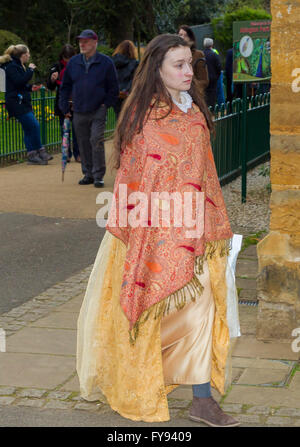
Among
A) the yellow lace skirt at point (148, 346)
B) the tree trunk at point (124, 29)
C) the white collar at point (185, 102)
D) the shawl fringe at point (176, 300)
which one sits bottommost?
the yellow lace skirt at point (148, 346)

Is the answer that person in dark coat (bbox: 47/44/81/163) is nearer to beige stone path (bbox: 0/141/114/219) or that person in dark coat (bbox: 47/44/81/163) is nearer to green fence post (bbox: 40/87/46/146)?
beige stone path (bbox: 0/141/114/219)

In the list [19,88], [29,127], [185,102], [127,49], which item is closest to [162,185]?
[185,102]

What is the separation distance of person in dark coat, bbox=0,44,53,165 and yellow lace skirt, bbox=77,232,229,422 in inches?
367

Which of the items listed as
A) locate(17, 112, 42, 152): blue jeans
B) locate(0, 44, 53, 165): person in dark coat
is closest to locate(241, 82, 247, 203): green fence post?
locate(0, 44, 53, 165): person in dark coat

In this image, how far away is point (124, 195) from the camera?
170 inches

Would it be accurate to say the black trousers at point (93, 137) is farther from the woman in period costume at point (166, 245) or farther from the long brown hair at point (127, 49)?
the woman in period costume at point (166, 245)

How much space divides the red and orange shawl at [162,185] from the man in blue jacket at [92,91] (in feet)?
23.3

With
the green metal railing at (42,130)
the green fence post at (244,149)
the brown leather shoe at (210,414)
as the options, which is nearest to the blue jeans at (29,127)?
the green metal railing at (42,130)

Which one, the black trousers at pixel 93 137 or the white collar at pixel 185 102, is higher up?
the white collar at pixel 185 102

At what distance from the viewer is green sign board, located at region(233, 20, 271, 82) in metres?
10.8

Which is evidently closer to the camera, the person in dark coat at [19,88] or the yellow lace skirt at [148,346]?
the yellow lace skirt at [148,346]

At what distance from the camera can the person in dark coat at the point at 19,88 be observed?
13.5 meters

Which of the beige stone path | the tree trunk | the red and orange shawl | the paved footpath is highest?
the tree trunk

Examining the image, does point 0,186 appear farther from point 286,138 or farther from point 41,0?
point 41,0
